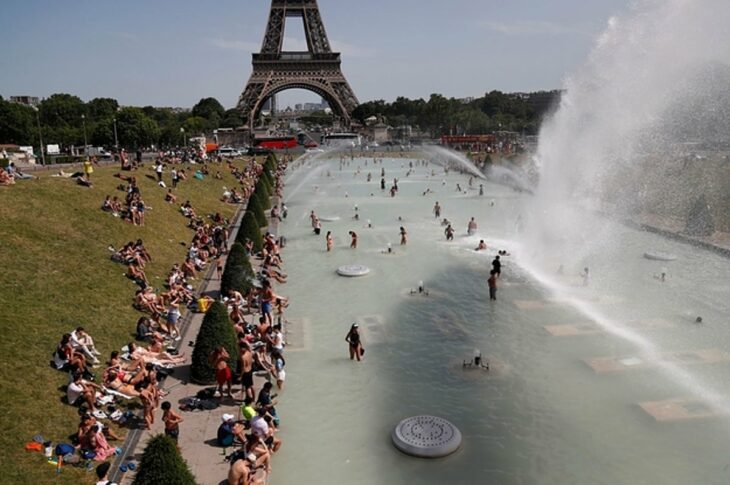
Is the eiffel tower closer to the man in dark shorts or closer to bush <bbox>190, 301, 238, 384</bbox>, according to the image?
bush <bbox>190, 301, 238, 384</bbox>

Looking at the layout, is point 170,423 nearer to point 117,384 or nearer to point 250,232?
point 117,384

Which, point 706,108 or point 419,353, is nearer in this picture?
point 419,353

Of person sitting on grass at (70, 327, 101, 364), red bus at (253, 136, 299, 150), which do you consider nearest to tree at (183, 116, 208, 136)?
red bus at (253, 136, 299, 150)

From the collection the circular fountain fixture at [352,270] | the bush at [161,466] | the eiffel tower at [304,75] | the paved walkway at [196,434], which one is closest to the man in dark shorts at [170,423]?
the paved walkway at [196,434]

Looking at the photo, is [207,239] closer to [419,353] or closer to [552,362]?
[419,353]

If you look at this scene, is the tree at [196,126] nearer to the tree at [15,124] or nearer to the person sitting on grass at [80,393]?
the tree at [15,124]

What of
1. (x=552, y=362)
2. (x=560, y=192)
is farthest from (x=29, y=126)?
(x=552, y=362)


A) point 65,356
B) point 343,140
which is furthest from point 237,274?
point 343,140
